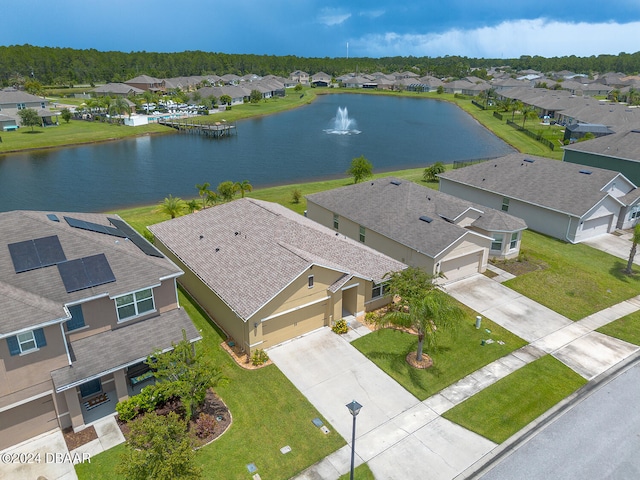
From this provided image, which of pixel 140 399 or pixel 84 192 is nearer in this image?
pixel 140 399

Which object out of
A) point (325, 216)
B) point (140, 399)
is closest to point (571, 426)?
point (140, 399)

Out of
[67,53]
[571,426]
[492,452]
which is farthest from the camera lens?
[67,53]

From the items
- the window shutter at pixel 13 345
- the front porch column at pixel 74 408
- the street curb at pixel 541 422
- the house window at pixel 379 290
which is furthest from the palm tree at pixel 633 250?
the window shutter at pixel 13 345

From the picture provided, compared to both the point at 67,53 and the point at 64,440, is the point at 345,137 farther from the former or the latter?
the point at 67,53

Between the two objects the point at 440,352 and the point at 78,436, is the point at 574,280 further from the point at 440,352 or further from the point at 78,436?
the point at 78,436

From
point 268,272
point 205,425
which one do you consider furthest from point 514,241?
point 205,425
